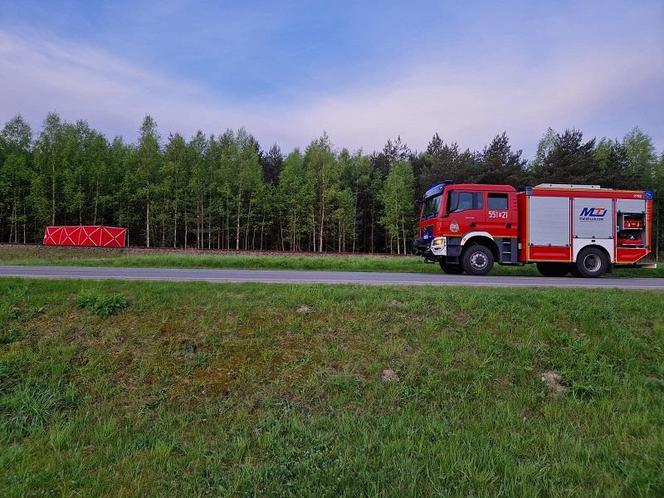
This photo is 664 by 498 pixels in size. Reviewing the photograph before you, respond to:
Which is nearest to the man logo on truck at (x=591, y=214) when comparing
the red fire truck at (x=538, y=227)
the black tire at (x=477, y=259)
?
the red fire truck at (x=538, y=227)

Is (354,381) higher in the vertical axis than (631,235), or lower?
lower

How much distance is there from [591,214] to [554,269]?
238 cm

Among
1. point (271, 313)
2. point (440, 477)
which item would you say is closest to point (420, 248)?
point (271, 313)

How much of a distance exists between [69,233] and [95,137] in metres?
24.9

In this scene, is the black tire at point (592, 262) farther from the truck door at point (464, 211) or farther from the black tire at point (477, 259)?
the truck door at point (464, 211)

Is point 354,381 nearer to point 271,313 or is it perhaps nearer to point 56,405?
point 271,313

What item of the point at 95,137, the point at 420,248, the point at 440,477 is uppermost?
the point at 95,137

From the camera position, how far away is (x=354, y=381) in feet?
18.1

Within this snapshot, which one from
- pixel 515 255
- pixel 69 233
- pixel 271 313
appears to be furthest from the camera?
pixel 69 233

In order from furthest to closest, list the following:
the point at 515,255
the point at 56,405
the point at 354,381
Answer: the point at 515,255
the point at 354,381
the point at 56,405

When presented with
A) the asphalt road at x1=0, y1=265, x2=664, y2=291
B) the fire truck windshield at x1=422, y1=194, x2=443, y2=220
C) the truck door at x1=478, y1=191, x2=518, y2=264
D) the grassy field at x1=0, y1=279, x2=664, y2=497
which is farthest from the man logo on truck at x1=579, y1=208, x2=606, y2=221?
the grassy field at x1=0, y1=279, x2=664, y2=497

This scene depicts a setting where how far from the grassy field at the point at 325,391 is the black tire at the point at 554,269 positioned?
7.94 m

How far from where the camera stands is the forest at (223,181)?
4731 centimetres

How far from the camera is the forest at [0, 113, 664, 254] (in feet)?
155
